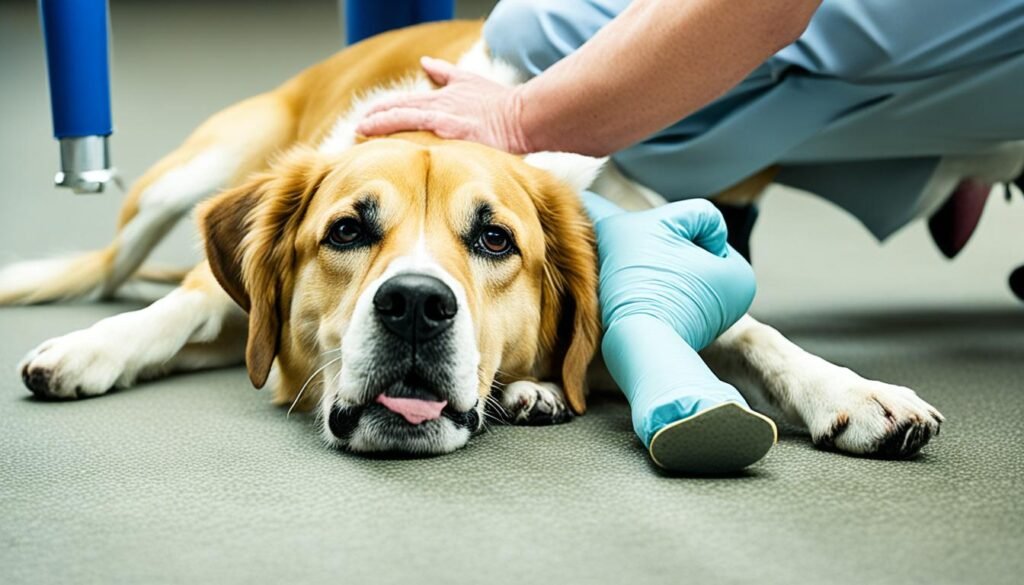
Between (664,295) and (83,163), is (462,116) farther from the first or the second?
(83,163)

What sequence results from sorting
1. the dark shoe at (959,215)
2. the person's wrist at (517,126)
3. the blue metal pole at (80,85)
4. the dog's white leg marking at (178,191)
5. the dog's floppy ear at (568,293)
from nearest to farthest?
the dog's floppy ear at (568,293) < the person's wrist at (517,126) < the blue metal pole at (80,85) < the dog's white leg marking at (178,191) < the dark shoe at (959,215)

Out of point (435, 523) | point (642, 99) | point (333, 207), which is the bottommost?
point (435, 523)

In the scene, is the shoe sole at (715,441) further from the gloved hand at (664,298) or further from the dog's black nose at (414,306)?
the dog's black nose at (414,306)

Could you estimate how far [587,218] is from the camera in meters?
2.04

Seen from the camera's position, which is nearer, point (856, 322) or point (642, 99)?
point (642, 99)

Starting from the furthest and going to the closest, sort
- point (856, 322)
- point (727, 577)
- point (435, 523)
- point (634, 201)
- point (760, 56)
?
point (856, 322)
point (634, 201)
point (760, 56)
point (435, 523)
point (727, 577)

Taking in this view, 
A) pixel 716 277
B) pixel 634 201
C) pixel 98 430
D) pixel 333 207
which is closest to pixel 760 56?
pixel 716 277

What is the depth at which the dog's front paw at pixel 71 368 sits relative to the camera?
193 cm

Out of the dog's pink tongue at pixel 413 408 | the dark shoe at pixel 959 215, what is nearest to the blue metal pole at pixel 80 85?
the dog's pink tongue at pixel 413 408

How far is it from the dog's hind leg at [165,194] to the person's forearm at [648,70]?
1056 mm

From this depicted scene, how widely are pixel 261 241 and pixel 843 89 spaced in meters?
1.27

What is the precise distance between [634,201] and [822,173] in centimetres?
82

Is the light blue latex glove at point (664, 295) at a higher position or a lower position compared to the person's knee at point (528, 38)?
lower

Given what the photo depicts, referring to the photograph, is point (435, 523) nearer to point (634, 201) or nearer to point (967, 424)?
point (967, 424)
